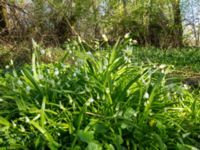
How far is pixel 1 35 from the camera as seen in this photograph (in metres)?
8.72

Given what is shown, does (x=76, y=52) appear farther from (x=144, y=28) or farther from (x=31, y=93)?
(x=144, y=28)

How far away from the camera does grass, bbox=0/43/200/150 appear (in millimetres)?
2619

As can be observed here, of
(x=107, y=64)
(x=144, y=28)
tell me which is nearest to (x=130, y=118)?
(x=107, y=64)

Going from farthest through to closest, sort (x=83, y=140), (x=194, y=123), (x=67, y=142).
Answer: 1. (x=194, y=123)
2. (x=67, y=142)
3. (x=83, y=140)

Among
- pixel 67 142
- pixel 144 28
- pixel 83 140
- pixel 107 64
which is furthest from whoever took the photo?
pixel 144 28

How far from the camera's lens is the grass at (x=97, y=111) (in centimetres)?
262

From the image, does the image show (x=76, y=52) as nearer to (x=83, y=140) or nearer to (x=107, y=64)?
(x=107, y=64)

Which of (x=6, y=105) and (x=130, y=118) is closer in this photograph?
(x=130, y=118)

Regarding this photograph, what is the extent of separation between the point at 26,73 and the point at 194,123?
132cm

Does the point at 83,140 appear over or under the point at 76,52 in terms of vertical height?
under

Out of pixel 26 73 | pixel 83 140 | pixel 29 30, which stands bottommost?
pixel 83 140

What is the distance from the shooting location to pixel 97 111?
9.49ft

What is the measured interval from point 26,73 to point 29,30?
5368 millimetres

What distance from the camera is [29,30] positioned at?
27.2 feet
